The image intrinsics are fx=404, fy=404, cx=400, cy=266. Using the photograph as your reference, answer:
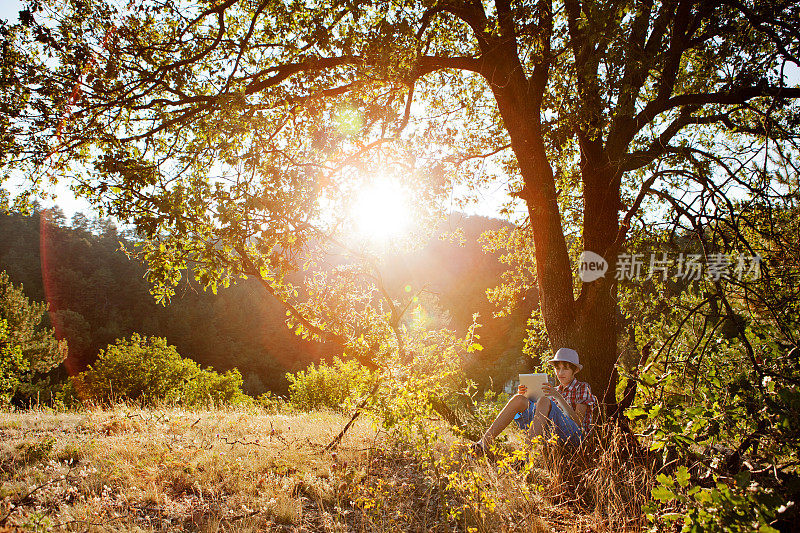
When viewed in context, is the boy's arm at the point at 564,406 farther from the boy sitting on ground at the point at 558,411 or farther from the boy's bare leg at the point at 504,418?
the boy's bare leg at the point at 504,418

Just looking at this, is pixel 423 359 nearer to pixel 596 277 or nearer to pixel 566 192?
pixel 596 277

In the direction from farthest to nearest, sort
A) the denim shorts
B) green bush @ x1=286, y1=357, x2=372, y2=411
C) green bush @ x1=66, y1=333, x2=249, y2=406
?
green bush @ x1=66, y1=333, x2=249, y2=406 < green bush @ x1=286, y1=357, x2=372, y2=411 < the denim shorts

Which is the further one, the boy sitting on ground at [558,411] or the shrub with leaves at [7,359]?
the shrub with leaves at [7,359]

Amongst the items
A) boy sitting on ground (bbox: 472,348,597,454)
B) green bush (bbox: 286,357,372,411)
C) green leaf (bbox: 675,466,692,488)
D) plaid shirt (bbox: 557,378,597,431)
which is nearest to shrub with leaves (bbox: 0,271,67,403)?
green bush (bbox: 286,357,372,411)

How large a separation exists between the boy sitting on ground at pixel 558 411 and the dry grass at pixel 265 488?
30 cm

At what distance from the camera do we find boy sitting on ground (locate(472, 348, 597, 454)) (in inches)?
150

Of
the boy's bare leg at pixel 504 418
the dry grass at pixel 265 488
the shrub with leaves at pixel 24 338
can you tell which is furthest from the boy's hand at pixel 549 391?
the shrub with leaves at pixel 24 338

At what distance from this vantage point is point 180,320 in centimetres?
4803

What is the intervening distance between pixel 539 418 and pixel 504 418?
0.34 m

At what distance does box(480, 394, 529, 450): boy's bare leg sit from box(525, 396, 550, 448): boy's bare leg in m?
0.21

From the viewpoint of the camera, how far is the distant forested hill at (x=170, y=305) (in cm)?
4144

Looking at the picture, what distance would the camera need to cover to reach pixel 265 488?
3486mm

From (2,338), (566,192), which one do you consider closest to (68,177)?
(566,192)

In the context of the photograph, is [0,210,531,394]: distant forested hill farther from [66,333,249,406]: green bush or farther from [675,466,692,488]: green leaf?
[675,466,692,488]: green leaf
